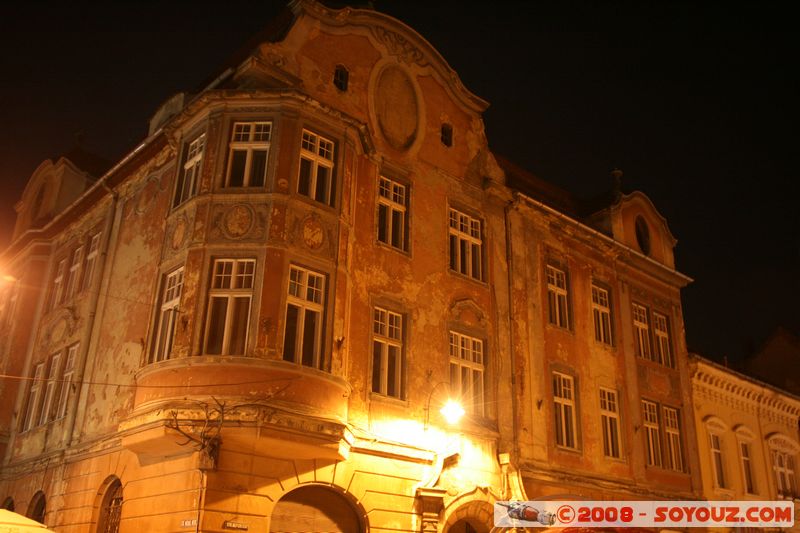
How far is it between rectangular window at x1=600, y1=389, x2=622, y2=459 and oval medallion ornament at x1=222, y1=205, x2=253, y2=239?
40.9ft

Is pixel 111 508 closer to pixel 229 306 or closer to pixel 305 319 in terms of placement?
pixel 229 306

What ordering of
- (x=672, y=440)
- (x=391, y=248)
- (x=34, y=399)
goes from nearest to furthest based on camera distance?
(x=391, y=248)
(x=34, y=399)
(x=672, y=440)

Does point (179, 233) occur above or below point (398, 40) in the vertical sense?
below

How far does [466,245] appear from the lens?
2011cm

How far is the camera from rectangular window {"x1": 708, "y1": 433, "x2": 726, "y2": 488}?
26.1 meters

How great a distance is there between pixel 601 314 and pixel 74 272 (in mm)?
16113

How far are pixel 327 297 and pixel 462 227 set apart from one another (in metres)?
5.94

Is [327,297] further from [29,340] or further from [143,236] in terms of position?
[29,340]

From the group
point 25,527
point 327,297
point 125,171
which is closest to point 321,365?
point 327,297

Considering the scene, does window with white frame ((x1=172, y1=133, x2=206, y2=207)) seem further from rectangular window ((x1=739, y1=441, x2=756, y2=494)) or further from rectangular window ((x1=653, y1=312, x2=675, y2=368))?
rectangular window ((x1=739, y1=441, x2=756, y2=494))

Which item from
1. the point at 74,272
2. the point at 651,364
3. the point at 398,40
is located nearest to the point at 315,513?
the point at 74,272

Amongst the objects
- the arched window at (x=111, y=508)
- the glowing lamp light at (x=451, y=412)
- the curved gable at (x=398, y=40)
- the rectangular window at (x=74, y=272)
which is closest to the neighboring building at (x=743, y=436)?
the glowing lamp light at (x=451, y=412)

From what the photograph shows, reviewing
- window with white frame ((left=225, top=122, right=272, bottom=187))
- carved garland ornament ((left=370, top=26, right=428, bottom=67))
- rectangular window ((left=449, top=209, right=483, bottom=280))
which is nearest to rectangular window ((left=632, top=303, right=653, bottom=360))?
rectangular window ((left=449, top=209, right=483, bottom=280))

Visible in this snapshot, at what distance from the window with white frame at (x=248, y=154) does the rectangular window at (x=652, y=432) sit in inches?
574
